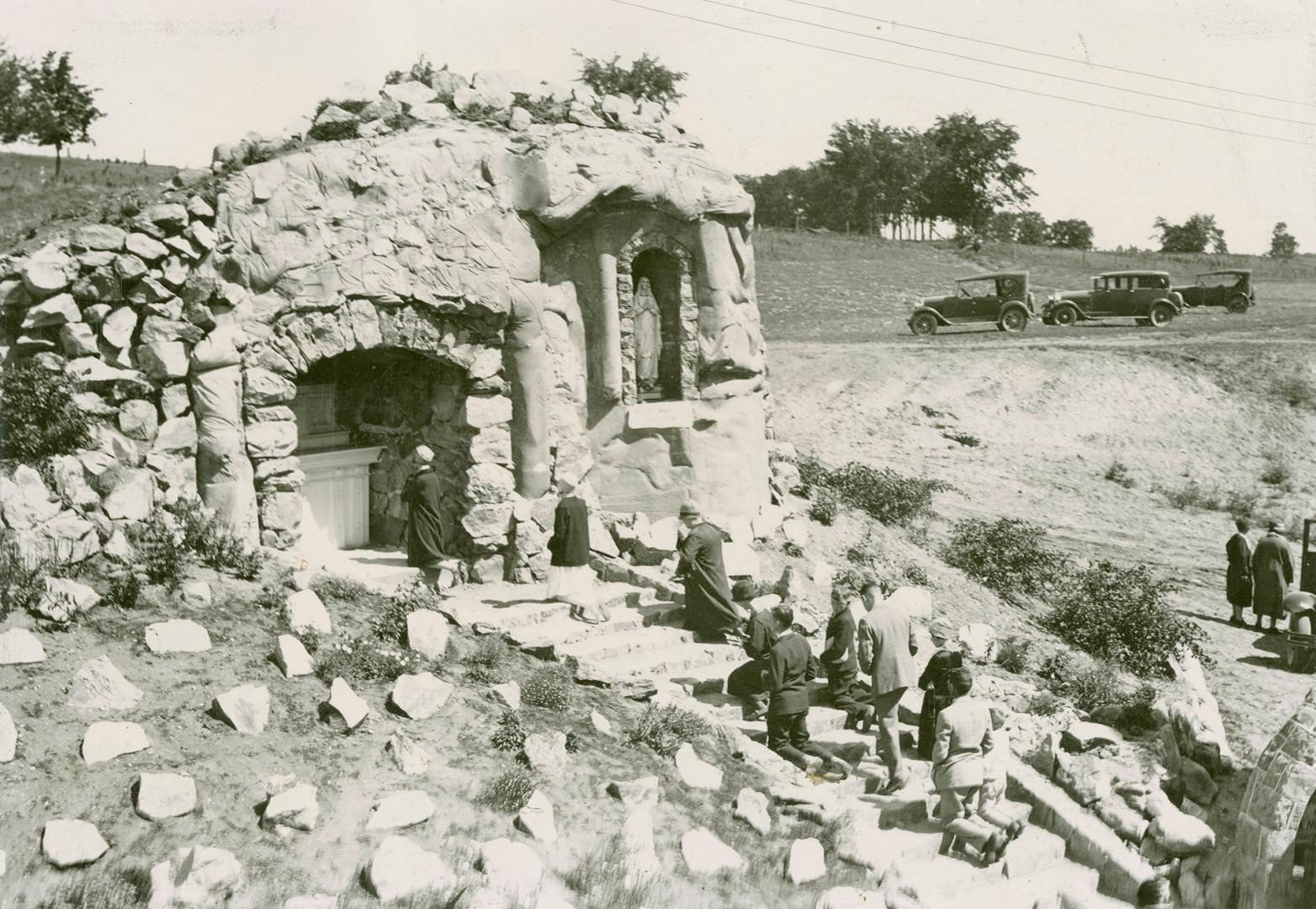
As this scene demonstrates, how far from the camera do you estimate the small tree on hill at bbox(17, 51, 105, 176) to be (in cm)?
2520

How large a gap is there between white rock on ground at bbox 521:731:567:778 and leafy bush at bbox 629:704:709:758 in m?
0.86

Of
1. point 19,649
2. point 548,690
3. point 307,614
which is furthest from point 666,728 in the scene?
point 19,649

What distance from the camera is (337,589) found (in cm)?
1099

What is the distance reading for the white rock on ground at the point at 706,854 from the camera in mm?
8062

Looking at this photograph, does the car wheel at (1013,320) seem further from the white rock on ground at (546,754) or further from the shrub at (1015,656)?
the white rock on ground at (546,754)

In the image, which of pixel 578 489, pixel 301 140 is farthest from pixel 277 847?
pixel 301 140

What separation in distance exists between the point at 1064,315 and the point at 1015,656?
20.4 m

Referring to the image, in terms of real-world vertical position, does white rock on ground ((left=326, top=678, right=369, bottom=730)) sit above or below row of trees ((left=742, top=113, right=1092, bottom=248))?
below

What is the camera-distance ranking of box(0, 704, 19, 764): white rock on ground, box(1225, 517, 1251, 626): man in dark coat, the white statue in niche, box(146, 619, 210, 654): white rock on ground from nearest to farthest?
box(0, 704, 19, 764): white rock on ground
box(146, 619, 210, 654): white rock on ground
the white statue in niche
box(1225, 517, 1251, 626): man in dark coat

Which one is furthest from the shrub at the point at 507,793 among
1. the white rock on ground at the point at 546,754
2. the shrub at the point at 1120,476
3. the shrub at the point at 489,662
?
the shrub at the point at 1120,476

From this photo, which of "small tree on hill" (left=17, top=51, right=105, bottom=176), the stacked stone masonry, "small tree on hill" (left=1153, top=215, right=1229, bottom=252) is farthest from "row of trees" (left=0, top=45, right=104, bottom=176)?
"small tree on hill" (left=1153, top=215, right=1229, bottom=252)

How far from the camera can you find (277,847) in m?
7.32

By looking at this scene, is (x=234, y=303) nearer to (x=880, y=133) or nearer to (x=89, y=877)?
(x=89, y=877)

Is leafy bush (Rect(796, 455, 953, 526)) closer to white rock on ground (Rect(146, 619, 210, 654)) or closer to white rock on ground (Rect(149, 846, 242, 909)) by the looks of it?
white rock on ground (Rect(146, 619, 210, 654))
